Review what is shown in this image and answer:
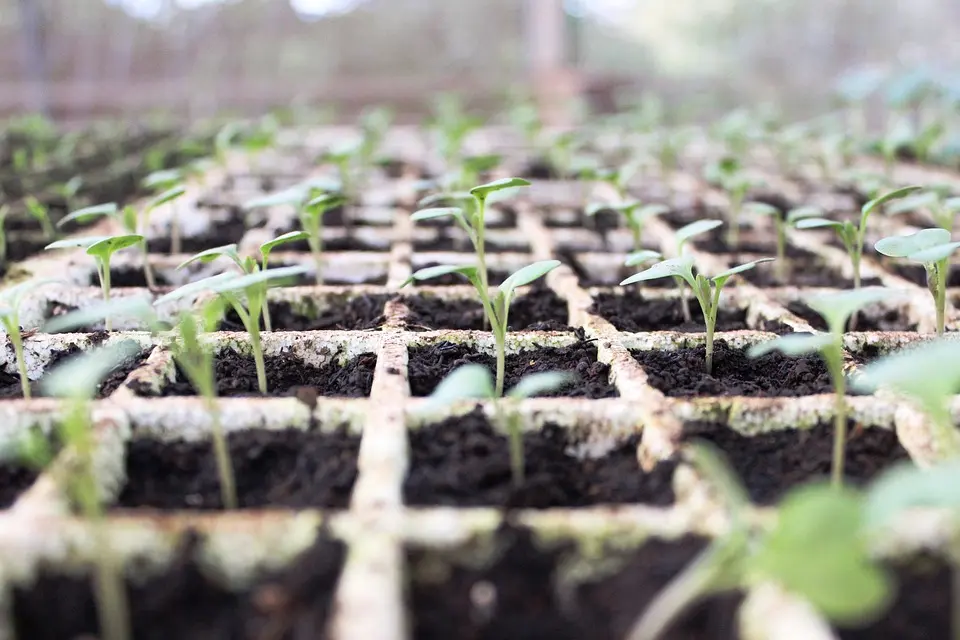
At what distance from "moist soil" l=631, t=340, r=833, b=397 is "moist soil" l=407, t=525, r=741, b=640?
0.37m

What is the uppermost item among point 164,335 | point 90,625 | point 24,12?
point 24,12

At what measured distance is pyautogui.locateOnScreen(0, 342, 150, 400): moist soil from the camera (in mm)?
1025

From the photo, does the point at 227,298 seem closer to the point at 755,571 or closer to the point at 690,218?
the point at 755,571

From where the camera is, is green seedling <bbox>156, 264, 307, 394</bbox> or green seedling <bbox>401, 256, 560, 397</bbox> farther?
green seedling <bbox>401, 256, 560, 397</bbox>

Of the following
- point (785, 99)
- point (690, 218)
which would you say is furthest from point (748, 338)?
point (785, 99)

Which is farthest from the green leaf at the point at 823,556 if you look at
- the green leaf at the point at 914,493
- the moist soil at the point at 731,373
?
the moist soil at the point at 731,373

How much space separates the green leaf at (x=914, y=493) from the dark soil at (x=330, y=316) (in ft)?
3.06

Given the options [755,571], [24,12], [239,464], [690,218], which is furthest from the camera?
[24,12]

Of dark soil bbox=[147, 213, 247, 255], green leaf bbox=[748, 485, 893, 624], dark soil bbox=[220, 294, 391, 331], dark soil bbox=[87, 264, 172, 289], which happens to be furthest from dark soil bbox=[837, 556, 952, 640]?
dark soil bbox=[147, 213, 247, 255]

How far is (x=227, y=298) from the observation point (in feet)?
2.97

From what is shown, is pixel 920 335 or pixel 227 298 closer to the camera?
pixel 227 298

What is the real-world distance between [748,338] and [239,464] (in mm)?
795

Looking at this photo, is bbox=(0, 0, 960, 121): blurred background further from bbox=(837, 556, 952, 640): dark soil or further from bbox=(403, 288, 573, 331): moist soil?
bbox=(837, 556, 952, 640): dark soil

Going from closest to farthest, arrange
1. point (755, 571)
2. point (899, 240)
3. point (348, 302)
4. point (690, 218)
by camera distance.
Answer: point (755, 571) → point (899, 240) → point (348, 302) → point (690, 218)
